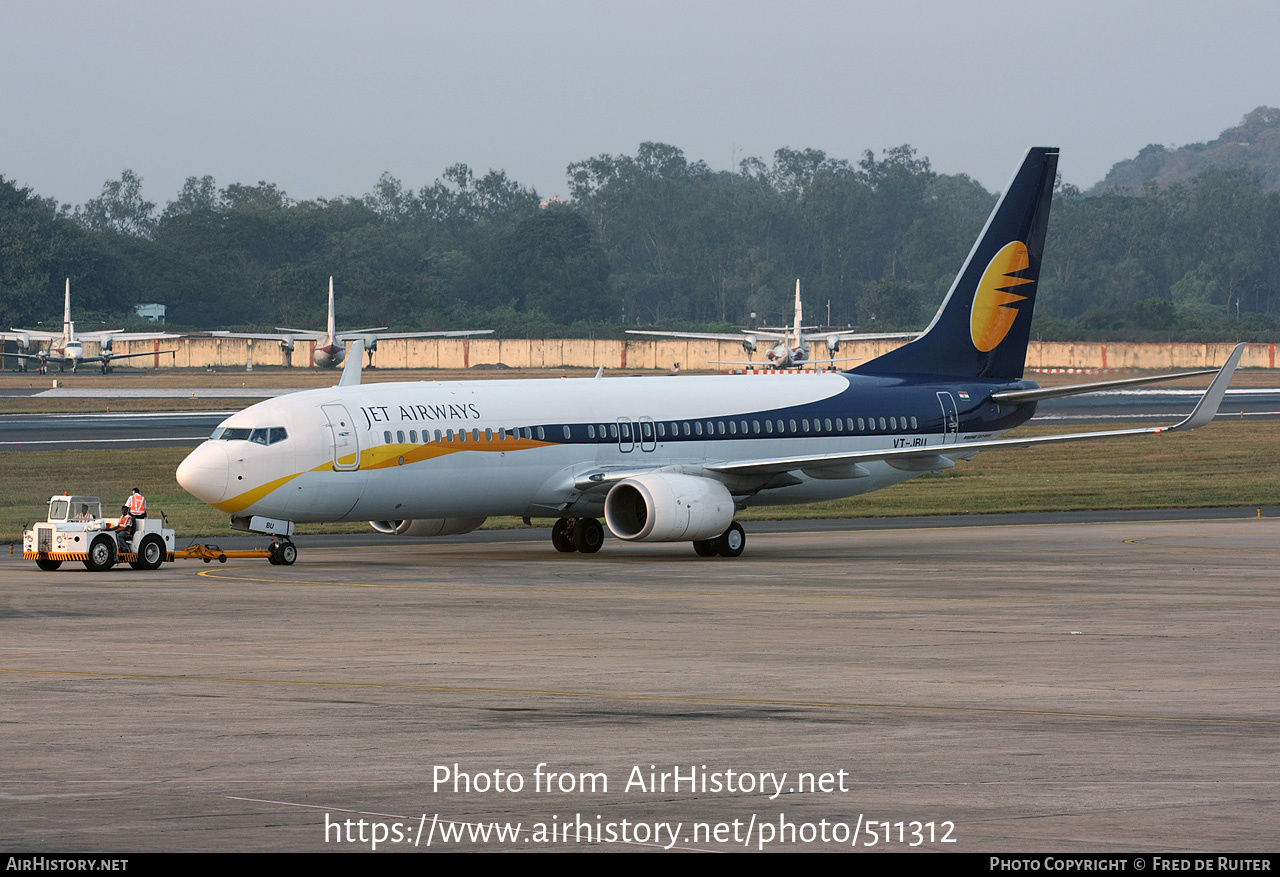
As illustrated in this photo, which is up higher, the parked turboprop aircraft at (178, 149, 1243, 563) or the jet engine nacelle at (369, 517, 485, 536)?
the parked turboprop aircraft at (178, 149, 1243, 563)

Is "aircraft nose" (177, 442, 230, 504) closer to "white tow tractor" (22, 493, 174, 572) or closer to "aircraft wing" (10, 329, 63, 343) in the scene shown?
"white tow tractor" (22, 493, 174, 572)

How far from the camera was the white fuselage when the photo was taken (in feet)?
122

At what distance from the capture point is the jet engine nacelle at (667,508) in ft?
128

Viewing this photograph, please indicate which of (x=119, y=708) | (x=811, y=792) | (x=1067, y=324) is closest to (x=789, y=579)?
(x=119, y=708)

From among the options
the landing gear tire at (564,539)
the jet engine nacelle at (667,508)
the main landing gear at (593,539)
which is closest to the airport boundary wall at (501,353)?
the landing gear tire at (564,539)

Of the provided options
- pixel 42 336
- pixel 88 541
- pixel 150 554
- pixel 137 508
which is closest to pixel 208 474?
pixel 137 508

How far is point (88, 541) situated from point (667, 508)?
1212 cm

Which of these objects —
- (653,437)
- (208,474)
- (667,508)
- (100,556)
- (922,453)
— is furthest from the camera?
(922,453)

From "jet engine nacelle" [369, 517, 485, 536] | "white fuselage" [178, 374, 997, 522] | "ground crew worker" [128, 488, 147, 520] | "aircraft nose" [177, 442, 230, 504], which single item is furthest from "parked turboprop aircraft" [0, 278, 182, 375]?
"aircraft nose" [177, 442, 230, 504]

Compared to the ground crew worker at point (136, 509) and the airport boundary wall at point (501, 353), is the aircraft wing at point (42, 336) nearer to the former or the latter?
the airport boundary wall at point (501, 353)

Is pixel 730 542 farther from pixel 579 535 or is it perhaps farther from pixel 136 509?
pixel 136 509

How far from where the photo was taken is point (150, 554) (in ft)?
124

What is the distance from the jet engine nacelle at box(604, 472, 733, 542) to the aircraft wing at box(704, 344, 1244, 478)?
1191mm
